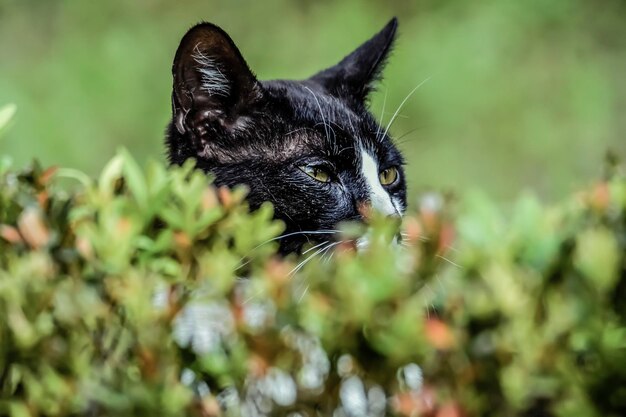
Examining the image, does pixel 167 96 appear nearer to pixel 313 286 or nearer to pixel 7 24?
pixel 7 24

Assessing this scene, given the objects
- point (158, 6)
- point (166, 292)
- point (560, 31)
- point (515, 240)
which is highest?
point (560, 31)

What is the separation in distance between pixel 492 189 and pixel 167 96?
2.24 meters

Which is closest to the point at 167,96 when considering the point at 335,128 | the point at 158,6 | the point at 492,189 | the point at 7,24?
the point at 158,6

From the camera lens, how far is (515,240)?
1.36 metres

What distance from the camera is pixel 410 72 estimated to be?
6418 mm

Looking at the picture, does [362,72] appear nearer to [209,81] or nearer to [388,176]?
[388,176]

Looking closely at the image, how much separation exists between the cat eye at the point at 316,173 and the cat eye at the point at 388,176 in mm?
256

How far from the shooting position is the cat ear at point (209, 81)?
2479 millimetres

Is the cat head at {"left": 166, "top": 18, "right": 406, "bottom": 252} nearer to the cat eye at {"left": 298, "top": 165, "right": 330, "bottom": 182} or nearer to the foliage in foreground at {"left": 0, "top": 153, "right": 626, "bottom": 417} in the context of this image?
the cat eye at {"left": 298, "top": 165, "right": 330, "bottom": 182}

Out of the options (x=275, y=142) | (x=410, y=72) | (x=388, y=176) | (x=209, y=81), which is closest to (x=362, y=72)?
(x=388, y=176)

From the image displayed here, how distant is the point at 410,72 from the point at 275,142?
3920 millimetres

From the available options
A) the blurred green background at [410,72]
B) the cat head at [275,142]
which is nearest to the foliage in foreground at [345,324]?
the cat head at [275,142]

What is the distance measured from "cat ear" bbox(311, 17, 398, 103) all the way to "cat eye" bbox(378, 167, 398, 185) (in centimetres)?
27

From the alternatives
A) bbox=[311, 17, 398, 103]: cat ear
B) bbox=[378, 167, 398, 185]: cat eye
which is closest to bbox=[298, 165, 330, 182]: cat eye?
bbox=[378, 167, 398, 185]: cat eye
